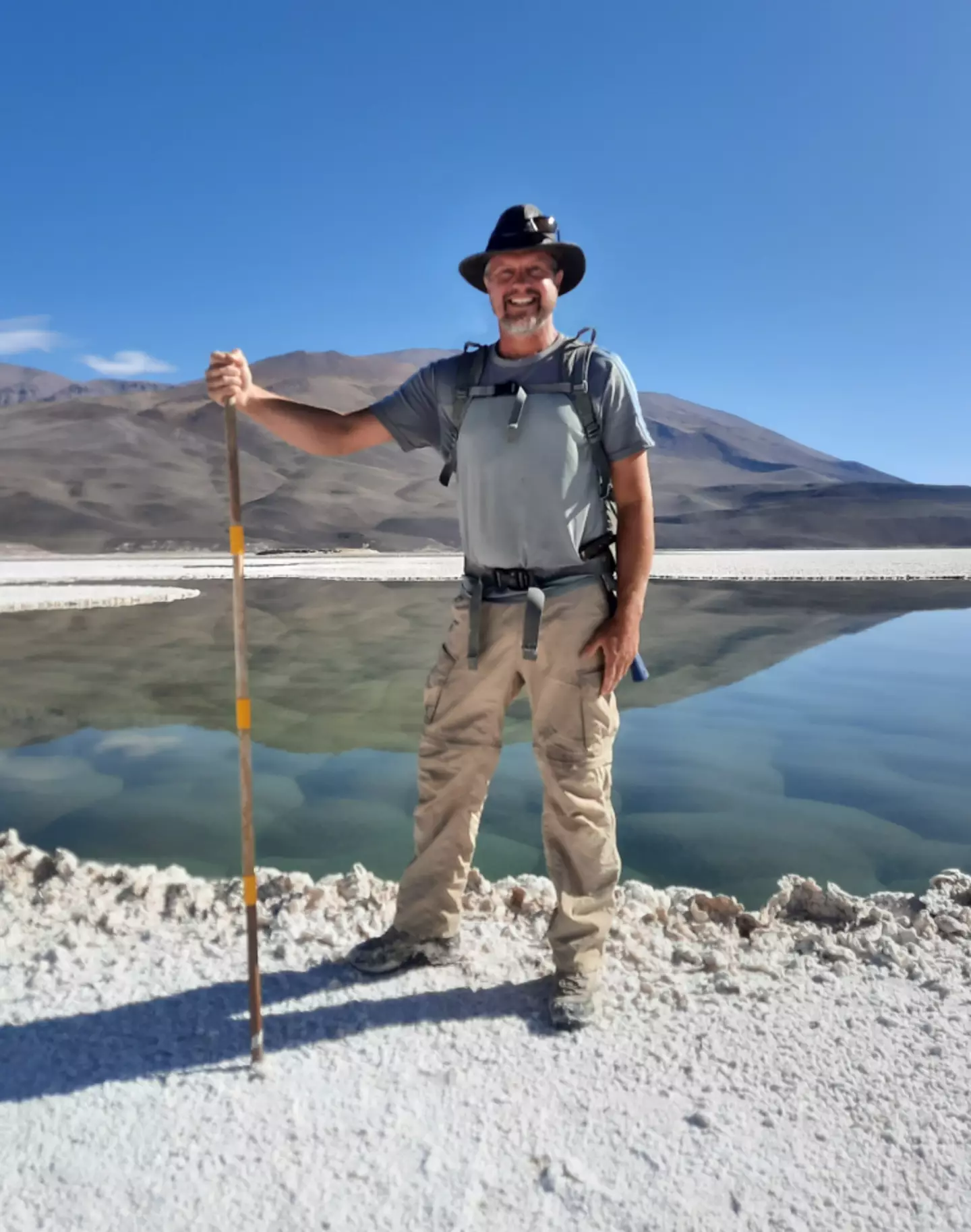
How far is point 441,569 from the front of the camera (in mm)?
25281

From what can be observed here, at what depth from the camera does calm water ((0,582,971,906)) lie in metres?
3.67

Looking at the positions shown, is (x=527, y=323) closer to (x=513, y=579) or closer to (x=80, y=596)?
(x=513, y=579)

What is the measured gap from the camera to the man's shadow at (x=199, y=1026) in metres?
1.95

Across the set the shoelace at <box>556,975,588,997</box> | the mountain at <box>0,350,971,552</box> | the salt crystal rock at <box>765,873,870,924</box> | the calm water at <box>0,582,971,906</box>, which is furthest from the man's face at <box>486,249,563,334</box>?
the mountain at <box>0,350,971,552</box>

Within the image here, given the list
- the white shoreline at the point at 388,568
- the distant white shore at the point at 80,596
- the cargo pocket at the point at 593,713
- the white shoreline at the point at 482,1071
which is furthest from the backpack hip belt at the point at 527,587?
the white shoreline at the point at 388,568

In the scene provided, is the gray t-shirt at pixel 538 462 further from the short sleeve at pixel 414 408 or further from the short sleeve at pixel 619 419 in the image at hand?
the short sleeve at pixel 414 408

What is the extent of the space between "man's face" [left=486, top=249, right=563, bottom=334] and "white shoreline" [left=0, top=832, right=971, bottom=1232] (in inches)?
63.0

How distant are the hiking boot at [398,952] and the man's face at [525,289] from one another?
1550 millimetres

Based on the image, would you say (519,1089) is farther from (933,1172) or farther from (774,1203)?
(933,1172)

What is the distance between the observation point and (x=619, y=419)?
2.25 meters

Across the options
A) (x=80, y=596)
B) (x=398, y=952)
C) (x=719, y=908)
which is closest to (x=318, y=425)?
(x=398, y=952)

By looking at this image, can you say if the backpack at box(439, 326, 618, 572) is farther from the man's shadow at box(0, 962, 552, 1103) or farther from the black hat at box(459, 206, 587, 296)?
the man's shadow at box(0, 962, 552, 1103)

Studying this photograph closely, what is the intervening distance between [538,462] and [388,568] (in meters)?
24.4

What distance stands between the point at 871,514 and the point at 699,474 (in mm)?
55183
